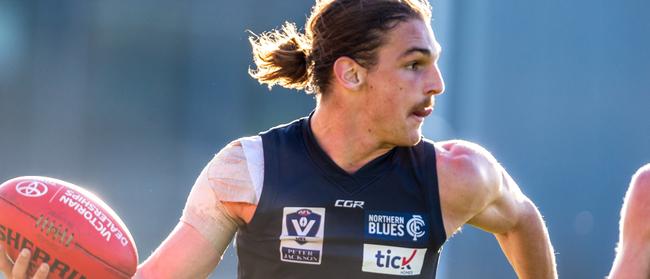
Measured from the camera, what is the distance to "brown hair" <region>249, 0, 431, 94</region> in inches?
116

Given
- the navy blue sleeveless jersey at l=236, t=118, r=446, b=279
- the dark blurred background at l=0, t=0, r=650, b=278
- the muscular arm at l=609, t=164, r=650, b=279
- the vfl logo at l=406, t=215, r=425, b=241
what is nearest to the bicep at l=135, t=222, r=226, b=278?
the navy blue sleeveless jersey at l=236, t=118, r=446, b=279

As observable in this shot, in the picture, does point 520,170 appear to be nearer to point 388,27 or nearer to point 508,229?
point 508,229

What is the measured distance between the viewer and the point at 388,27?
2939mm

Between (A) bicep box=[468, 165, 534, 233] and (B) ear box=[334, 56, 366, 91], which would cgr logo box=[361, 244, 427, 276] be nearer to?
(A) bicep box=[468, 165, 534, 233]

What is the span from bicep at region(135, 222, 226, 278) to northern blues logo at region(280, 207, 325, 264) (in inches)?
7.6

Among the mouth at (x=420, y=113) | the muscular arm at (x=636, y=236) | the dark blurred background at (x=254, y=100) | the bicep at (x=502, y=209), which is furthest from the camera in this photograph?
the dark blurred background at (x=254, y=100)

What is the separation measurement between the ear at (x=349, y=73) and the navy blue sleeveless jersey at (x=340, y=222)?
0.66 ft

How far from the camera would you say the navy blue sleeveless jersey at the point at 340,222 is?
2.91 meters

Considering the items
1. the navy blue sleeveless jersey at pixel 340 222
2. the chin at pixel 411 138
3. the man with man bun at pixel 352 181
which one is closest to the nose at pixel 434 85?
the man with man bun at pixel 352 181

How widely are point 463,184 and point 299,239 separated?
463mm

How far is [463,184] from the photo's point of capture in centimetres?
297

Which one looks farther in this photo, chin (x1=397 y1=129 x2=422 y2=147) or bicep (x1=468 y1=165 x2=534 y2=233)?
bicep (x1=468 y1=165 x2=534 y2=233)

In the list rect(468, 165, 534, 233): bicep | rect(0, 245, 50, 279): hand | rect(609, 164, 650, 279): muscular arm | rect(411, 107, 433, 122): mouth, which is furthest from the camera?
rect(468, 165, 534, 233): bicep

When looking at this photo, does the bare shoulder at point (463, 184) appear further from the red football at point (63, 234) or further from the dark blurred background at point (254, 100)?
the dark blurred background at point (254, 100)
